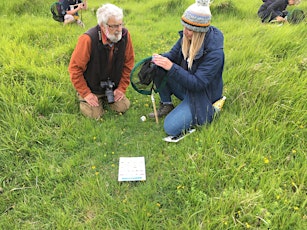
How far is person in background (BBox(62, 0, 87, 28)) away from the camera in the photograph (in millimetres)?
6762

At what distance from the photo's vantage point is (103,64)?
367cm

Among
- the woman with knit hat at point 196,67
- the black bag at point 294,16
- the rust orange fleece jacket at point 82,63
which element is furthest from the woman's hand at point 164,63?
the black bag at point 294,16

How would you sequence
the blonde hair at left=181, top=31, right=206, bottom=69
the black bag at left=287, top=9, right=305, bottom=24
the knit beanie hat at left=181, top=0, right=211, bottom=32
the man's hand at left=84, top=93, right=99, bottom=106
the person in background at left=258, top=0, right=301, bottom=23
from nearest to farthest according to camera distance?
1. the knit beanie hat at left=181, top=0, right=211, bottom=32
2. the blonde hair at left=181, top=31, right=206, bottom=69
3. the man's hand at left=84, top=93, right=99, bottom=106
4. the black bag at left=287, top=9, right=305, bottom=24
5. the person in background at left=258, top=0, right=301, bottom=23

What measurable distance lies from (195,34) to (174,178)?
1.56 meters

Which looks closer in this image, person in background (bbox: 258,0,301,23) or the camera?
the camera

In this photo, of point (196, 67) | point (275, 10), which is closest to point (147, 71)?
point (196, 67)

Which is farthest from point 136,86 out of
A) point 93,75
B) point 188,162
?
point 188,162

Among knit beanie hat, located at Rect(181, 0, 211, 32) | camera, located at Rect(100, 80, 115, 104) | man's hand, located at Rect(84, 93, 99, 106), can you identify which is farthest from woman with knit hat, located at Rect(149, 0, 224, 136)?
man's hand, located at Rect(84, 93, 99, 106)

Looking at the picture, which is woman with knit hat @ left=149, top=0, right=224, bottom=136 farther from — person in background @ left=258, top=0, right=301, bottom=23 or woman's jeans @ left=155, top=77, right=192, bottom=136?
person in background @ left=258, top=0, right=301, bottom=23

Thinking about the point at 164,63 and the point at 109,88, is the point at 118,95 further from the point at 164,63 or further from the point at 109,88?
the point at 164,63

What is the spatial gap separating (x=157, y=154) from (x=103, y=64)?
143 cm

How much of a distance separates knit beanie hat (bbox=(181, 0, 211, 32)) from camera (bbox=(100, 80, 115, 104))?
144 cm

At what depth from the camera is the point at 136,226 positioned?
238 centimetres

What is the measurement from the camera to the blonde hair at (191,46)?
303 cm
